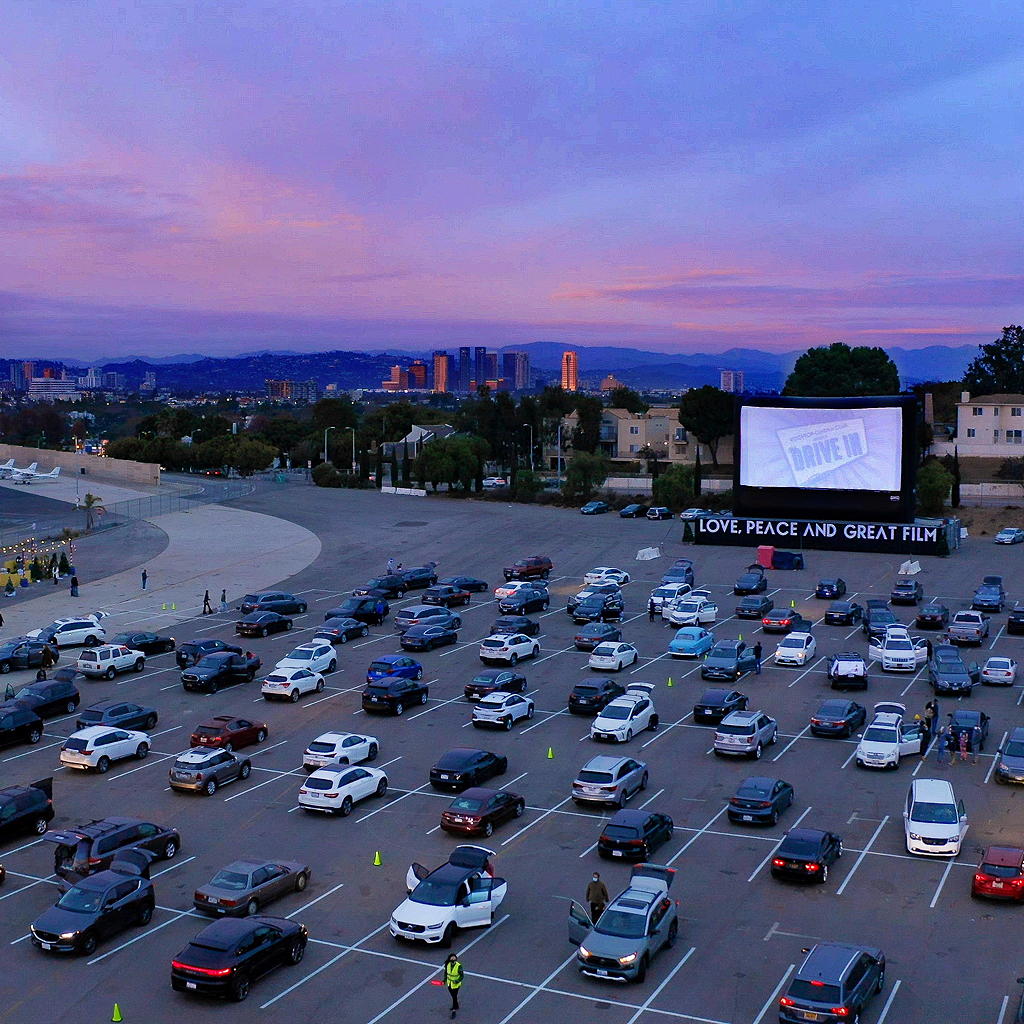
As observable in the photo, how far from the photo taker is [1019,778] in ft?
96.3

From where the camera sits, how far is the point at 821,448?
7275 cm

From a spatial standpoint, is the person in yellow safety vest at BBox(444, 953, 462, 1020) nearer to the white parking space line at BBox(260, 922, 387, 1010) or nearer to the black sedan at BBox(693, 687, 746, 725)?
Result: the white parking space line at BBox(260, 922, 387, 1010)

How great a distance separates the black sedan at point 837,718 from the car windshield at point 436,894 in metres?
16.2

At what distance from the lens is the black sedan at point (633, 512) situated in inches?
3484

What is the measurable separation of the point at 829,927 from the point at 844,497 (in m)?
53.7

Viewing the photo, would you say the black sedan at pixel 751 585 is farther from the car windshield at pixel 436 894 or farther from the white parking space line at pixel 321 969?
the white parking space line at pixel 321 969

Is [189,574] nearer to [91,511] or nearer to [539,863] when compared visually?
[91,511]

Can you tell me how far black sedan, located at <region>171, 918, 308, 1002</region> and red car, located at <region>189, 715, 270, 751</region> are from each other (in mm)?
12487

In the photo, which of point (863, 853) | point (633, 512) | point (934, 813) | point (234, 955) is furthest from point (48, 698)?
point (633, 512)

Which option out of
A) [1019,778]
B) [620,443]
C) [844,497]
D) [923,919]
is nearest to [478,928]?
[923,919]

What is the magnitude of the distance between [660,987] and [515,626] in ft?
92.7

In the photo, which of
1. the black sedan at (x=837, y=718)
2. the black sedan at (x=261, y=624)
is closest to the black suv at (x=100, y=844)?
the black sedan at (x=837, y=718)

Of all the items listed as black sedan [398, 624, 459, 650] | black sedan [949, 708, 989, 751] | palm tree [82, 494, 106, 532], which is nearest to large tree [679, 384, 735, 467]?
palm tree [82, 494, 106, 532]

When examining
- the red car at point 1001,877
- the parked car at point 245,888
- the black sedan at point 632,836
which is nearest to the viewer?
the parked car at point 245,888
